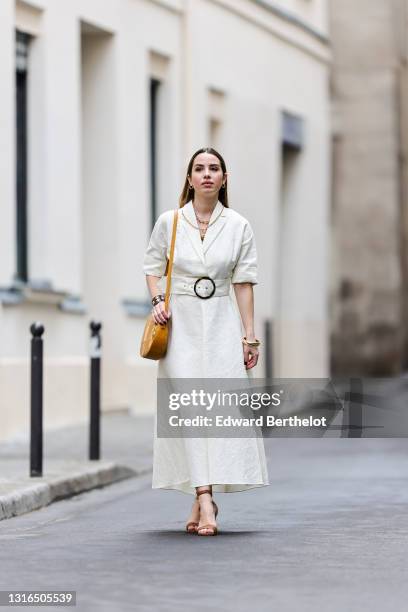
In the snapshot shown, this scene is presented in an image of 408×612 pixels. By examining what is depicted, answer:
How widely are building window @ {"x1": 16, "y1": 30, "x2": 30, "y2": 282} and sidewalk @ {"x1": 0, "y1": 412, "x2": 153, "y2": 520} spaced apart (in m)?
1.65

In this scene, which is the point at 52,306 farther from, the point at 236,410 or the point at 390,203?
the point at 390,203

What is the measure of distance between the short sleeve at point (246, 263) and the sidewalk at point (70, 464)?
208cm

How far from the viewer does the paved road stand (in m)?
6.71

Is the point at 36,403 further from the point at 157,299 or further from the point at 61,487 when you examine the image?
the point at 157,299

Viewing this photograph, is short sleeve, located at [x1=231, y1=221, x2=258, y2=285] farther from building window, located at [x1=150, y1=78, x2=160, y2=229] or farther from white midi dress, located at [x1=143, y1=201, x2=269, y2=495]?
building window, located at [x1=150, y1=78, x2=160, y2=229]

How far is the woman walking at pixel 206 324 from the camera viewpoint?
8734 mm

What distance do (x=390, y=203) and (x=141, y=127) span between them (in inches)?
436

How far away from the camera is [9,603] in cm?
653

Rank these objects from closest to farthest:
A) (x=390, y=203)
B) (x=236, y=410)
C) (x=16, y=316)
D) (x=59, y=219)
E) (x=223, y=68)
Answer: (x=236, y=410)
(x=16, y=316)
(x=59, y=219)
(x=223, y=68)
(x=390, y=203)

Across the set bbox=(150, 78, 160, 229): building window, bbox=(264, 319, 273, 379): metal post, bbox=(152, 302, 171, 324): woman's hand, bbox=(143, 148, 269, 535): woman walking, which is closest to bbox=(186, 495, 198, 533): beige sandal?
bbox=(143, 148, 269, 535): woman walking

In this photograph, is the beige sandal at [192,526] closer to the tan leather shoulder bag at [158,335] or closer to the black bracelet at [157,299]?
the tan leather shoulder bag at [158,335]

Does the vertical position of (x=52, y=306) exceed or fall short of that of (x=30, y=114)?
it falls short

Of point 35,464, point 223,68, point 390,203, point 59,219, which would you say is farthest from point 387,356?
point 35,464

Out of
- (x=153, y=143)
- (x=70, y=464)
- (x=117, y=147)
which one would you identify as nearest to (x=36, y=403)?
(x=70, y=464)
